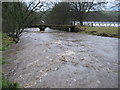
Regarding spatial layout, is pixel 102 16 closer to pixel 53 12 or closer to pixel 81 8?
pixel 81 8

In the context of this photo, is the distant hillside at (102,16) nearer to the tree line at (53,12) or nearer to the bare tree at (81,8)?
the tree line at (53,12)

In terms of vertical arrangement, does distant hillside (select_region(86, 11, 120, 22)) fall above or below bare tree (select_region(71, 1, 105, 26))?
below

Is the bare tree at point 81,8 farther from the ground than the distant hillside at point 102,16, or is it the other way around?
the bare tree at point 81,8

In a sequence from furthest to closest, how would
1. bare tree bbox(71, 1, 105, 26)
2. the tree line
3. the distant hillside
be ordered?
the distant hillside → bare tree bbox(71, 1, 105, 26) → the tree line

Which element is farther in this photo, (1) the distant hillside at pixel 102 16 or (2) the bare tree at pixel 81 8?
(1) the distant hillside at pixel 102 16

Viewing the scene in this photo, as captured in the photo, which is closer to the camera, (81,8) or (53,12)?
(81,8)

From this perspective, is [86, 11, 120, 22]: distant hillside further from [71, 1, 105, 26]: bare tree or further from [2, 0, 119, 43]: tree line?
[71, 1, 105, 26]: bare tree

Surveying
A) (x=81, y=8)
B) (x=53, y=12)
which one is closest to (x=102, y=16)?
(x=81, y=8)

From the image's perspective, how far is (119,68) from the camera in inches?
383

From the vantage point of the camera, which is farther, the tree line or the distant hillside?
the distant hillside

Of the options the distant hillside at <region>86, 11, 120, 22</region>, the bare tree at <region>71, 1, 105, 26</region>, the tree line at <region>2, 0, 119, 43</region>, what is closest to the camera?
the tree line at <region>2, 0, 119, 43</region>

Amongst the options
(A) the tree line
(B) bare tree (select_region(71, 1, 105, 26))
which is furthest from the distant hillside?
(B) bare tree (select_region(71, 1, 105, 26))

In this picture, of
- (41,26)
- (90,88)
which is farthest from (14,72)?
(41,26)

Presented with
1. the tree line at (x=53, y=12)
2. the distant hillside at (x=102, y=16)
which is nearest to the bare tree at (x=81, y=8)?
the tree line at (x=53, y=12)
